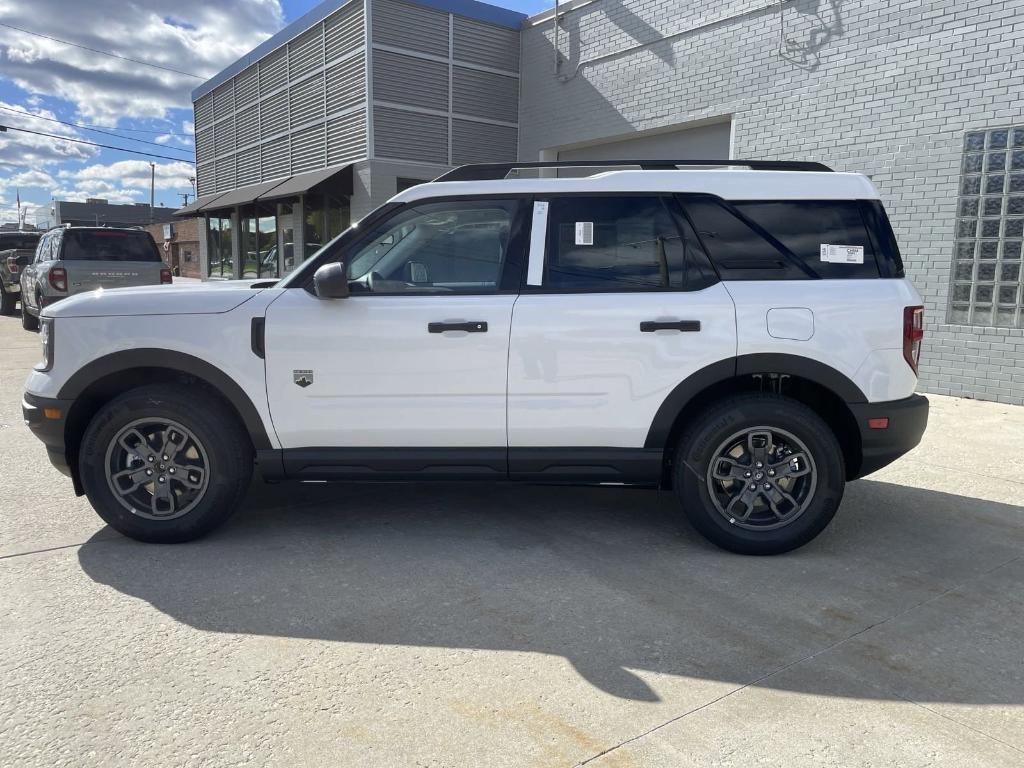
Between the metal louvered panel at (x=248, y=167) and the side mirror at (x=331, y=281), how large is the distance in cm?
1856

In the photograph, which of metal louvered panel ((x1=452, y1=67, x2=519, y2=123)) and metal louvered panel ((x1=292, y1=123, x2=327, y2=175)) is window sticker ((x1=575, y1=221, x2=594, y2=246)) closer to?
metal louvered panel ((x1=452, y1=67, x2=519, y2=123))

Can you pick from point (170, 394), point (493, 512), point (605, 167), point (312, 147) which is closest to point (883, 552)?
point (493, 512)

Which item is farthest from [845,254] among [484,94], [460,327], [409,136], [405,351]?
[484,94]

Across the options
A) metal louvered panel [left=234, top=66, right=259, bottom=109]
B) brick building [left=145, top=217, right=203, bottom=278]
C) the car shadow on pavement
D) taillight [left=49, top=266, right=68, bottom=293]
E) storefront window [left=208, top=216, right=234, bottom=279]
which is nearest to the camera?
the car shadow on pavement

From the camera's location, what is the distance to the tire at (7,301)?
18562 millimetres

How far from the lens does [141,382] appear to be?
4137 mm

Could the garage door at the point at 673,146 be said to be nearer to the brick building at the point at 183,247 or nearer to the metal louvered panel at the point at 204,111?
the metal louvered panel at the point at 204,111

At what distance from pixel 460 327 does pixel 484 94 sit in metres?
13.1

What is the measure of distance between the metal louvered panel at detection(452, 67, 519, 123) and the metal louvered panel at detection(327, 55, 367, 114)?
186 cm

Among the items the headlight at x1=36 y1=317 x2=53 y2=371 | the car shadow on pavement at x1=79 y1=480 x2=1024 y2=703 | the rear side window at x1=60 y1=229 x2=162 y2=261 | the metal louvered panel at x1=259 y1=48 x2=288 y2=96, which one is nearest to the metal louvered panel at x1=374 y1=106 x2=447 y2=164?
the rear side window at x1=60 y1=229 x2=162 y2=261

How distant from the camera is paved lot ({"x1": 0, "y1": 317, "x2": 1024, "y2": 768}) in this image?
246cm

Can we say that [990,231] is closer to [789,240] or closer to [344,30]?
[789,240]

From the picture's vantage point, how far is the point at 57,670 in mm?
2832

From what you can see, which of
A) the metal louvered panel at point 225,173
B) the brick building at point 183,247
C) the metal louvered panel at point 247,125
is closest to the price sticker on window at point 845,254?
the metal louvered panel at point 247,125
